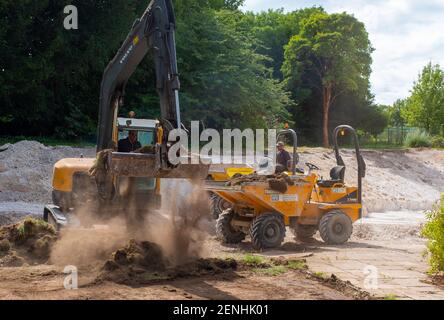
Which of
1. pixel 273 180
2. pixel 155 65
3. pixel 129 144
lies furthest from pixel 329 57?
pixel 155 65

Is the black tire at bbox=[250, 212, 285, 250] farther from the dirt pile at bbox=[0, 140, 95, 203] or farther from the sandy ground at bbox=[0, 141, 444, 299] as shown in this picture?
the dirt pile at bbox=[0, 140, 95, 203]

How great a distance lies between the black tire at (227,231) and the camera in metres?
13.0

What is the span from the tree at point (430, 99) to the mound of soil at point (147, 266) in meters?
35.2

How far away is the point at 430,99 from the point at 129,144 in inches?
1365

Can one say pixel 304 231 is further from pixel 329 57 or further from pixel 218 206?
pixel 329 57

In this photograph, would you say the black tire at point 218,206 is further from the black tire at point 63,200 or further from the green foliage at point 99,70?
the green foliage at point 99,70

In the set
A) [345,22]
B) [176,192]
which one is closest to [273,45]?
[345,22]

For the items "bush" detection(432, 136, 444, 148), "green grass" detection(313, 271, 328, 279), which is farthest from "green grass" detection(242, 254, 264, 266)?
"bush" detection(432, 136, 444, 148)

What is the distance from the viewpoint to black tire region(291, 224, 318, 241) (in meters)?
13.7

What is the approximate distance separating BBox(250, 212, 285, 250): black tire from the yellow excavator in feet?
8.99

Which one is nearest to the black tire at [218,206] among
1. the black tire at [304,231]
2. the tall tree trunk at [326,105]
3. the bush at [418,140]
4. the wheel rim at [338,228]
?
the black tire at [304,231]

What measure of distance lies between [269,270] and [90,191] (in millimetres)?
3391

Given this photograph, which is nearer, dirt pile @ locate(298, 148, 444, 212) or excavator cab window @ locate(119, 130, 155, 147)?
excavator cab window @ locate(119, 130, 155, 147)
